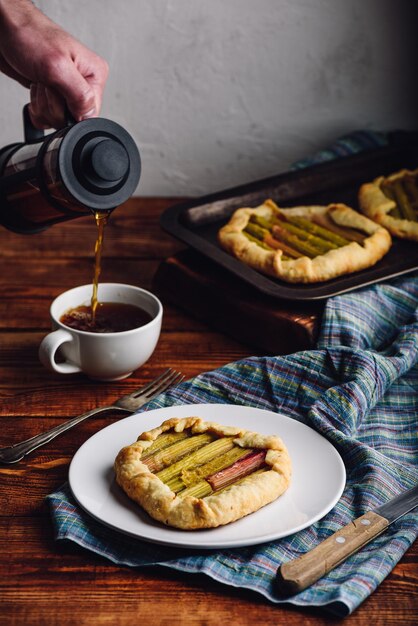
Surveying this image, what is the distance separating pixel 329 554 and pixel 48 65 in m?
1.11

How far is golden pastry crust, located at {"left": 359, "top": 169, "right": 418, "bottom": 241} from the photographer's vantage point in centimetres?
204

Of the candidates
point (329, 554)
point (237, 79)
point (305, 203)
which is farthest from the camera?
point (237, 79)

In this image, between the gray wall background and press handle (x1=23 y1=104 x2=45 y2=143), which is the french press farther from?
the gray wall background

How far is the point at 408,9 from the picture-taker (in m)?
2.43

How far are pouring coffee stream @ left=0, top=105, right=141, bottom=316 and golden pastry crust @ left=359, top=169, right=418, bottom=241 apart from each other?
2.65ft

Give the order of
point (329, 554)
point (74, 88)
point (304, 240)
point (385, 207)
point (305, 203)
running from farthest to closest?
point (305, 203)
point (385, 207)
point (304, 240)
point (74, 88)
point (329, 554)

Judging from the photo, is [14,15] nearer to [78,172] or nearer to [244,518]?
→ [78,172]

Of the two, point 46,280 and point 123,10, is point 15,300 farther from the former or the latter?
point 123,10

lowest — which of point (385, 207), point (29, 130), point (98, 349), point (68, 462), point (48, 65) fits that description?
Result: point (68, 462)

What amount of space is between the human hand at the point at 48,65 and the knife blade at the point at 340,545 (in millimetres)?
979

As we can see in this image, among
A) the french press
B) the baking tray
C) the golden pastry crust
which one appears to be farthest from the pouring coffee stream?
the golden pastry crust

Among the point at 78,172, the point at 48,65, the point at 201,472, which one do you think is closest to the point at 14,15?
the point at 48,65

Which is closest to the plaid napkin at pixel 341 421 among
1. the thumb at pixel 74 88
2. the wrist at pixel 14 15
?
the thumb at pixel 74 88

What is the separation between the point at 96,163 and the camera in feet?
4.36
